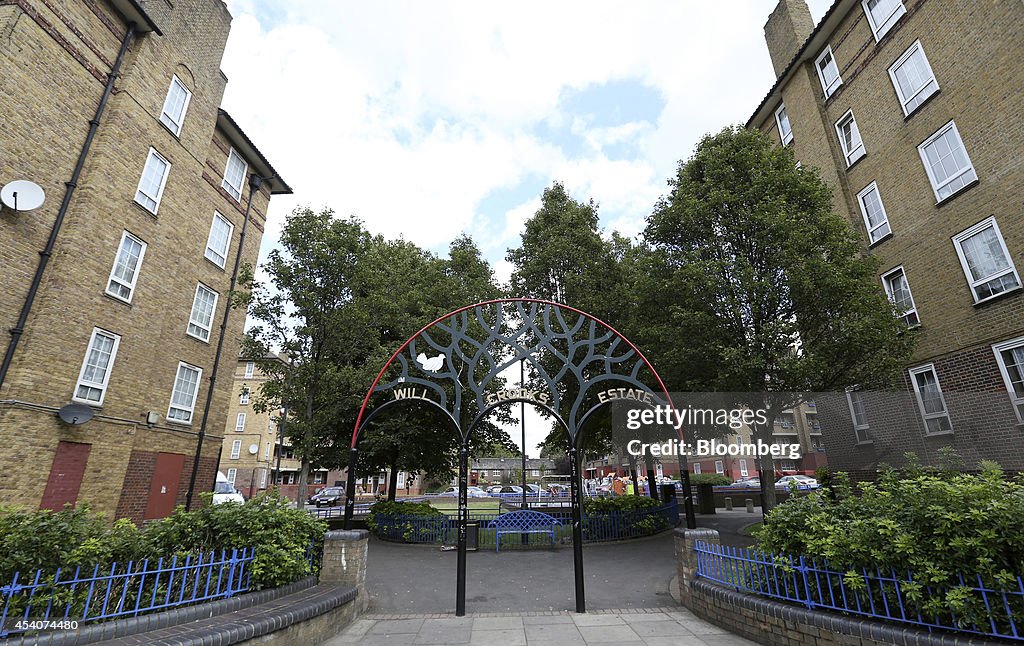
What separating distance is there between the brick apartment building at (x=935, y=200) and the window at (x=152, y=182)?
22.4 m

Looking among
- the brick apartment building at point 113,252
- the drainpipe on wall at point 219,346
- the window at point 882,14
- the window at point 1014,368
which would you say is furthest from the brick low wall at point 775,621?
the window at point 882,14

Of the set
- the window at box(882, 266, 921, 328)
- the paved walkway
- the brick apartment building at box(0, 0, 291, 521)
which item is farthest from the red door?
the window at box(882, 266, 921, 328)

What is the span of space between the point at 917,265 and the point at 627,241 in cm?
890

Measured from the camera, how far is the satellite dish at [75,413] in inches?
443

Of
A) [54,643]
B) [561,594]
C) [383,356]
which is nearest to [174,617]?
[54,643]

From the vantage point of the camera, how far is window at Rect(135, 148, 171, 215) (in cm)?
1424

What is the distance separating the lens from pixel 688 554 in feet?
25.2

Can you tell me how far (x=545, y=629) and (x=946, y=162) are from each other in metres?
16.6

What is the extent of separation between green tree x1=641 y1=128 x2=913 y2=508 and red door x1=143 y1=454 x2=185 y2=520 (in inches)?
632

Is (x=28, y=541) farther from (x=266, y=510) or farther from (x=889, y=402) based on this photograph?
(x=889, y=402)

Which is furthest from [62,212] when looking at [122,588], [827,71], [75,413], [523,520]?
[827,71]

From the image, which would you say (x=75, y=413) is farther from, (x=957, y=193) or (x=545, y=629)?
(x=957, y=193)

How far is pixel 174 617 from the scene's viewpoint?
16.1ft

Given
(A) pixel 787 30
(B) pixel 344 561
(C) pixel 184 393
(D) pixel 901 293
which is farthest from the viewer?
(A) pixel 787 30
